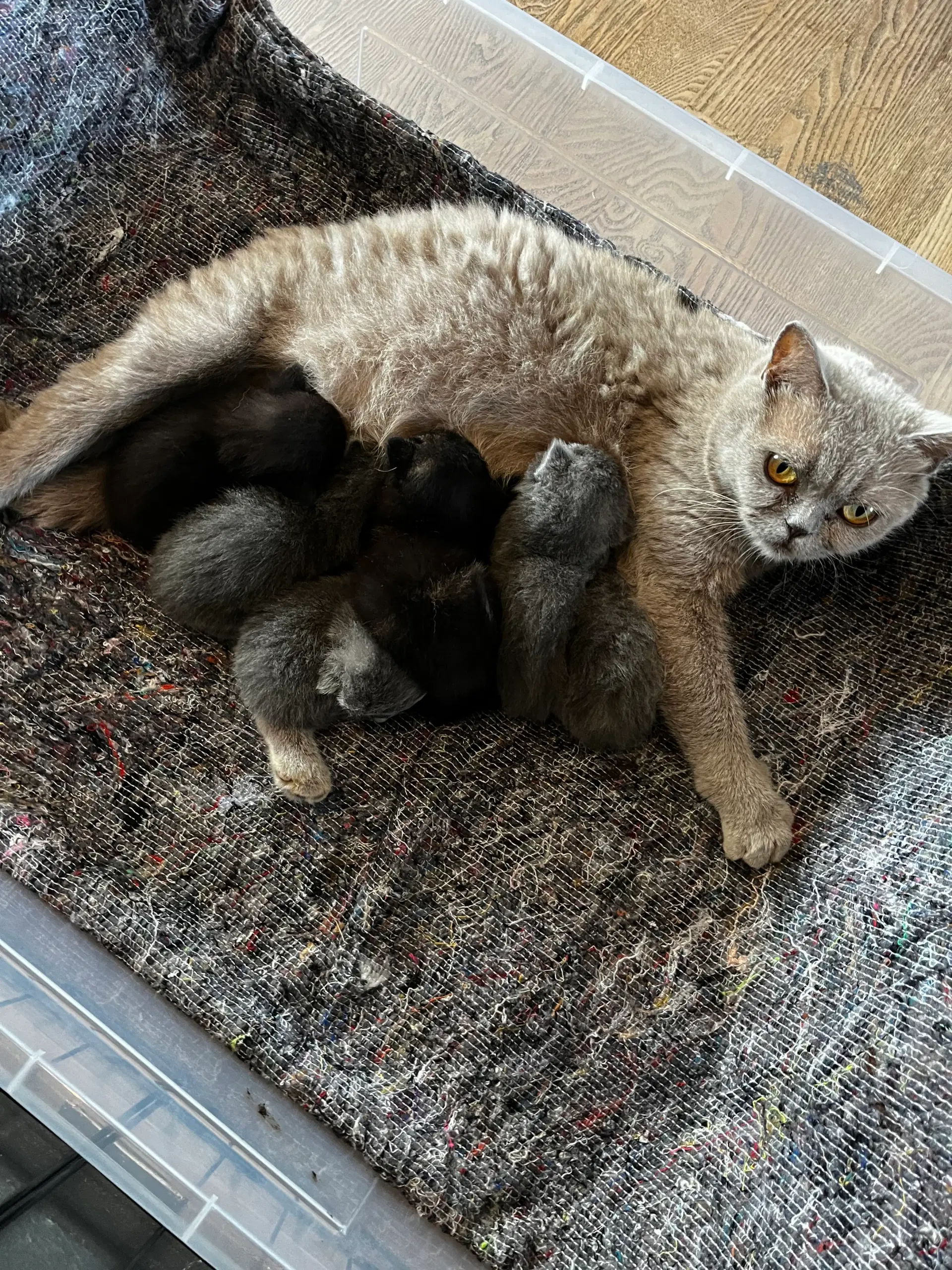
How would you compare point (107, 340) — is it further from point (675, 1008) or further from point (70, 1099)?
point (675, 1008)

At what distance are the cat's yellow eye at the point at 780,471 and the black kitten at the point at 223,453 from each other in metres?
0.65

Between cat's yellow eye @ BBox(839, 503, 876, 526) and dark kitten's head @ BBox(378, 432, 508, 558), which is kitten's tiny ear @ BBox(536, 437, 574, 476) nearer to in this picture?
dark kitten's head @ BBox(378, 432, 508, 558)

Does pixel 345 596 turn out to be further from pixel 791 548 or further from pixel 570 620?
pixel 791 548

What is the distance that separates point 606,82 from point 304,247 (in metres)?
0.79

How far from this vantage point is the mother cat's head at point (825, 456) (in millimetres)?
1388

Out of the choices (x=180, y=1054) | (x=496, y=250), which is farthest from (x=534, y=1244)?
(x=496, y=250)

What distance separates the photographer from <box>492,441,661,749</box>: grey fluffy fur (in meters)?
1.38

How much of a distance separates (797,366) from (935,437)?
220mm

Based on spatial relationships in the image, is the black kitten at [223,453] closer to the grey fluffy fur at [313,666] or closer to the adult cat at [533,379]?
the adult cat at [533,379]

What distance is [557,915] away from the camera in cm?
138

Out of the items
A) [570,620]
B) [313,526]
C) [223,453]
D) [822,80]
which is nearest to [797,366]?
[570,620]

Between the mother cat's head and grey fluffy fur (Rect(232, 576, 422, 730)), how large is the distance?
0.60 metres

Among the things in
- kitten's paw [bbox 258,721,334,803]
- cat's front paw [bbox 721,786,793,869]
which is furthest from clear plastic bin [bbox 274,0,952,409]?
kitten's paw [bbox 258,721,334,803]

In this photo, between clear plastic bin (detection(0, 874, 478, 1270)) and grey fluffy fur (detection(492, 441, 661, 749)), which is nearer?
clear plastic bin (detection(0, 874, 478, 1270))
